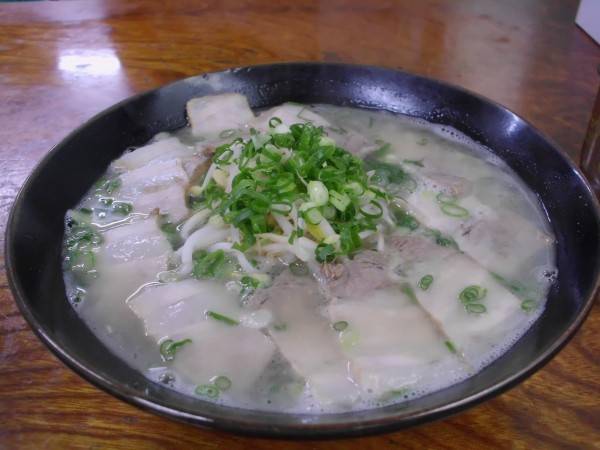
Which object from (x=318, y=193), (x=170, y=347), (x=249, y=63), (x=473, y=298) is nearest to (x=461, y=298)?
(x=473, y=298)

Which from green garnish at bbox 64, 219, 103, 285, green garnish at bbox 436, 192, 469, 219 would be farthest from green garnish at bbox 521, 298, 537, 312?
green garnish at bbox 64, 219, 103, 285

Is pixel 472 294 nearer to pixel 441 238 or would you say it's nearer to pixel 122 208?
pixel 441 238

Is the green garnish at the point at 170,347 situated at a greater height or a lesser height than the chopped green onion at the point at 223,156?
lesser

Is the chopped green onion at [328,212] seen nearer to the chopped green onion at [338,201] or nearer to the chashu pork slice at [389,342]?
the chopped green onion at [338,201]

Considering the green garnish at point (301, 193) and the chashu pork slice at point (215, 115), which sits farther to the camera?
the chashu pork slice at point (215, 115)

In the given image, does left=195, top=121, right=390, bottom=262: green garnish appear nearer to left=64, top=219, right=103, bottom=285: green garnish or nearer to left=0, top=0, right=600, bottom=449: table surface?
left=64, top=219, right=103, bottom=285: green garnish

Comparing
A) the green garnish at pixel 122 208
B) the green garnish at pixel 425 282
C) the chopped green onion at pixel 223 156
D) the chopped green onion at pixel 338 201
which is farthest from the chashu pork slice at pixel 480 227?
the green garnish at pixel 122 208

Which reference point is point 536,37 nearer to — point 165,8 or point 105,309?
point 165,8
